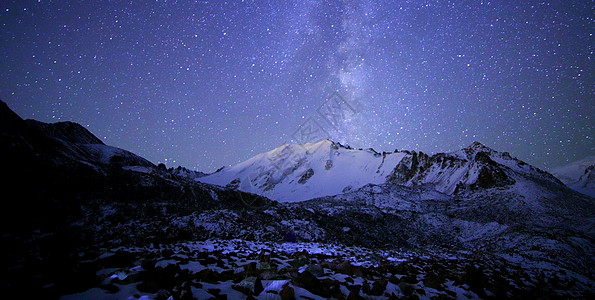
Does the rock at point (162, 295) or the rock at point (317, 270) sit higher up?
the rock at point (162, 295)

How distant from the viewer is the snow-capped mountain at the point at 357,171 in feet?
259

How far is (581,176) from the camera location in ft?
495

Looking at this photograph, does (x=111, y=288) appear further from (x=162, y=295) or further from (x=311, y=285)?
(x=311, y=285)

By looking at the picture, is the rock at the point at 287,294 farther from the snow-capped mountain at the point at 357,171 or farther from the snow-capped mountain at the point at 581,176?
the snow-capped mountain at the point at 581,176

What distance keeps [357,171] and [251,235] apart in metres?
122

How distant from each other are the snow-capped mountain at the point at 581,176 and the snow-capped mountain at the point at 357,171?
67358 mm

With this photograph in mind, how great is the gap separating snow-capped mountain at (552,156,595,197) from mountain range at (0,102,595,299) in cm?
8240

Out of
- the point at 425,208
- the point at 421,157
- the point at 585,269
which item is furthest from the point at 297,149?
the point at 585,269

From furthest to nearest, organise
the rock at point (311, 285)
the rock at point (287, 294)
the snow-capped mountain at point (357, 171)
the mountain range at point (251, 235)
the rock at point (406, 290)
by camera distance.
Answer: the snow-capped mountain at point (357, 171)
the rock at point (406, 290)
the mountain range at point (251, 235)
the rock at point (311, 285)
the rock at point (287, 294)

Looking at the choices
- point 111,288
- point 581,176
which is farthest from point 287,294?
point 581,176

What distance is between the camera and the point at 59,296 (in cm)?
377

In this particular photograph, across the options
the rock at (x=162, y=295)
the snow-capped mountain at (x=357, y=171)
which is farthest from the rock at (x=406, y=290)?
the snow-capped mountain at (x=357, y=171)

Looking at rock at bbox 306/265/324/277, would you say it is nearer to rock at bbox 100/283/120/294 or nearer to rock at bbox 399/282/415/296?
rock at bbox 399/282/415/296

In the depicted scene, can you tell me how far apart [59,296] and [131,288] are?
1093mm
